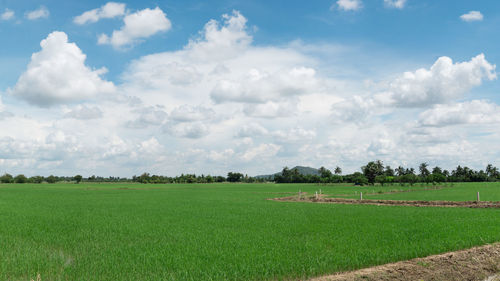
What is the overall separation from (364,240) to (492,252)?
4969 millimetres

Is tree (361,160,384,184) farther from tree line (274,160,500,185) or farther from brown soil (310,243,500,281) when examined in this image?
brown soil (310,243,500,281)

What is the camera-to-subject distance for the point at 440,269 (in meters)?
11.9

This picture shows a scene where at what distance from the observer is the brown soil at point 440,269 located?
10.9m

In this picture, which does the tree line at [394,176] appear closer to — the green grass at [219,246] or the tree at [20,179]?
the green grass at [219,246]

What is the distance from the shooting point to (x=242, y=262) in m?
12.0

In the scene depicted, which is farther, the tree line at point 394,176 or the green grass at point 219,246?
the tree line at point 394,176

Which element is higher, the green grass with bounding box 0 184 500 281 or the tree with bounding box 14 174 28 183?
the green grass with bounding box 0 184 500 281

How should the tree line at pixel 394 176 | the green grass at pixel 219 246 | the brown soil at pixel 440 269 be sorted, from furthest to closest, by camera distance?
the tree line at pixel 394 176 < the green grass at pixel 219 246 < the brown soil at pixel 440 269

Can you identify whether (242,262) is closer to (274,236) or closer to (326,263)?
(326,263)

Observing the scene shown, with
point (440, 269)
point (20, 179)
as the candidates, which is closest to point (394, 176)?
point (440, 269)

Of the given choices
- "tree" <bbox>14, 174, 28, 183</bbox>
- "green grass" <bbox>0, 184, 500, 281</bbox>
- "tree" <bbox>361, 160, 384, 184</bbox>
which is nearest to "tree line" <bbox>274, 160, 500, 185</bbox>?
"tree" <bbox>361, 160, 384, 184</bbox>

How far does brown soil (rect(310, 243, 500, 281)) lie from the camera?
1092 centimetres

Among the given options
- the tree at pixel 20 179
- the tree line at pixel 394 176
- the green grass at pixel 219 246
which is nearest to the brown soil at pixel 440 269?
the green grass at pixel 219 246

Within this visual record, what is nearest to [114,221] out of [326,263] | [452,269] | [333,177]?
[326,263]
